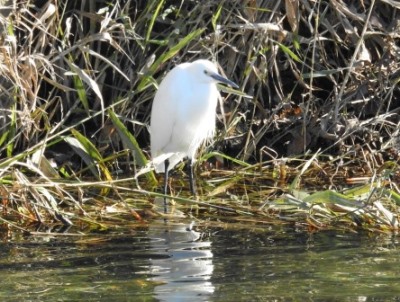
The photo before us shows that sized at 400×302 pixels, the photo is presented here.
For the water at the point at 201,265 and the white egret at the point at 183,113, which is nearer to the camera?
the water at the point at 201,265

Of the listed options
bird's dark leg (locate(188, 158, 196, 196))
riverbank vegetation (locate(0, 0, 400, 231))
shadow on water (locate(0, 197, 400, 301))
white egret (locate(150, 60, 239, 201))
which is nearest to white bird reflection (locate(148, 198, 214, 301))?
shadow on water (locate(0, 197, 400, 301))

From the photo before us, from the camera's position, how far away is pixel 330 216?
4965 millimetres

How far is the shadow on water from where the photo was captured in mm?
3752

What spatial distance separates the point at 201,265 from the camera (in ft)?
13.9

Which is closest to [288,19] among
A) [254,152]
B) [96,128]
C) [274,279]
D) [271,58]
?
[271,58]

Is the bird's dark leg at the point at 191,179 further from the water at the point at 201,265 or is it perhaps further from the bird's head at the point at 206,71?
the water at the point at 201,265

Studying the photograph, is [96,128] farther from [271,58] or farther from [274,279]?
[274,279]

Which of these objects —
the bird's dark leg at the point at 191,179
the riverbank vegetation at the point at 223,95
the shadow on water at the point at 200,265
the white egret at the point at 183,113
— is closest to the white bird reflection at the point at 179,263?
the shadow on water at the point at 200,265

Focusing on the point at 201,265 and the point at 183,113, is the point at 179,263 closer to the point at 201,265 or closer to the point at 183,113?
the point at 201,265

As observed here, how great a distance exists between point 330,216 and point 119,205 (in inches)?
41.8

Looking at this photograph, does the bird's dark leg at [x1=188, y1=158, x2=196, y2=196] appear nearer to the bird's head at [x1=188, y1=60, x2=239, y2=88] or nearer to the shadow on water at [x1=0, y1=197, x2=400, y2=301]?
the bird's head at [x1=188, y1=60, x2=239, y2=88]

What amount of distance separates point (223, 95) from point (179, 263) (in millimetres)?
2570

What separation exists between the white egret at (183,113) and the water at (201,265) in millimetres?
1092

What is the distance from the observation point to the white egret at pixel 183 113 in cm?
605
